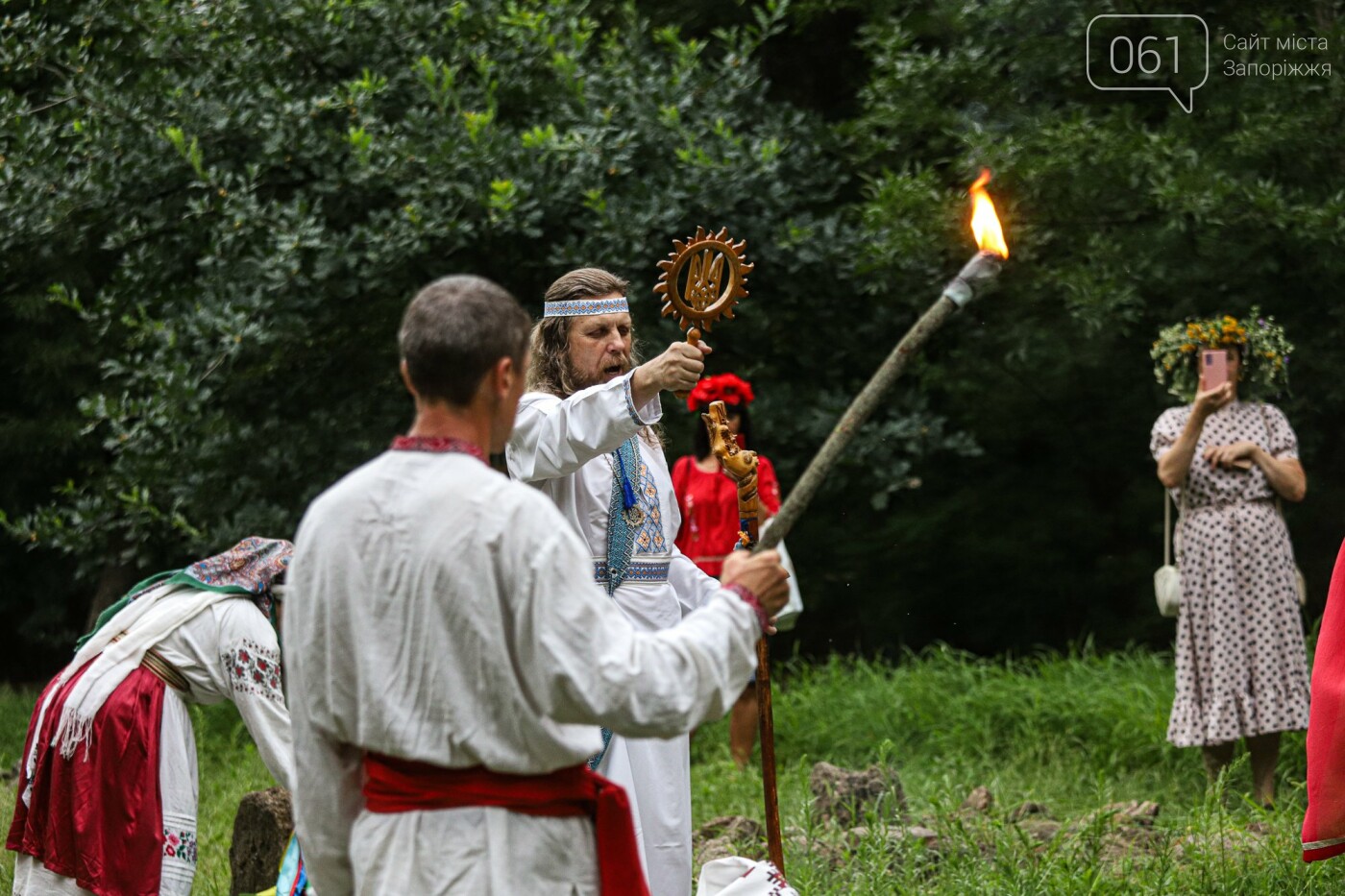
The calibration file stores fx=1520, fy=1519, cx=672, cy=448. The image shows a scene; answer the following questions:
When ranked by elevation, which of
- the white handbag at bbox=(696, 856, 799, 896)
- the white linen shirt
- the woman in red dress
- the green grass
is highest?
the white linen shirt

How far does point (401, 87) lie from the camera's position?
9328mm

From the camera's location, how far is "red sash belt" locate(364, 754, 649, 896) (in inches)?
101

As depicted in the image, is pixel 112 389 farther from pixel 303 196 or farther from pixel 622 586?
pixel 622 586

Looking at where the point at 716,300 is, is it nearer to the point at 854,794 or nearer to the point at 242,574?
the point at 242,574

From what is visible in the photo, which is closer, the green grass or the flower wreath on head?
the green grass

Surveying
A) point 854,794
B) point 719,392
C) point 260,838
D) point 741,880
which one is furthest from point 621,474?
point 719,392

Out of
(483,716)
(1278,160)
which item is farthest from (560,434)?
(1278,160)

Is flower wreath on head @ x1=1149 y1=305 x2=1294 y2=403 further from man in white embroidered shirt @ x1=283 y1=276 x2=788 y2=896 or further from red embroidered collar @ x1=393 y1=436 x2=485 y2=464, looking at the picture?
red embroidered collar @ x1=393 y1=436 x2=485 y2=464

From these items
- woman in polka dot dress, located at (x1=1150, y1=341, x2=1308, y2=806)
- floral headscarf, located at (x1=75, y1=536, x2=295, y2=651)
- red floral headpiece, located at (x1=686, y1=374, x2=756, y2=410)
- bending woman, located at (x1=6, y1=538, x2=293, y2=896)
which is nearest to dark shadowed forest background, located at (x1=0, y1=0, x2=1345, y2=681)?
red floral headpiece, located at (x1=686, y1=374, x2=756, y2=410)

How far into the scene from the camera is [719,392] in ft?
25.5

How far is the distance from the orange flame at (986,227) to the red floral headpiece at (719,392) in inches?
157

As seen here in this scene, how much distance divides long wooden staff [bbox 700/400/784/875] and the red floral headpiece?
325 centimetres

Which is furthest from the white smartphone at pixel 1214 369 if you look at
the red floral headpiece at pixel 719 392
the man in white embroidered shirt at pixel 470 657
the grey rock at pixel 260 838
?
the man in white embroidered shirt at pixel 470 657

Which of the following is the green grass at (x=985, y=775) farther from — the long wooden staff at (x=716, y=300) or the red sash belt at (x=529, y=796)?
the red sash belt at (x=529, y=796)
